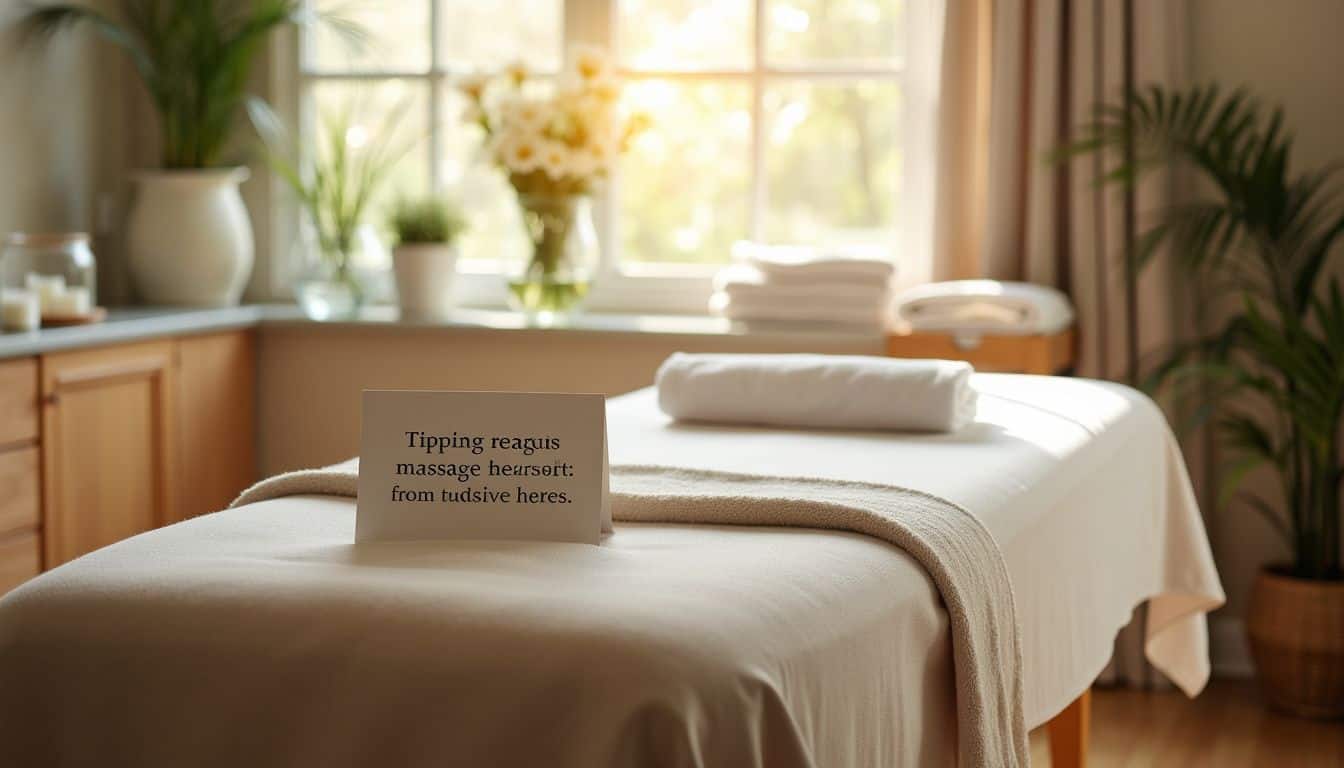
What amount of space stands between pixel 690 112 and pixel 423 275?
0.73 meters

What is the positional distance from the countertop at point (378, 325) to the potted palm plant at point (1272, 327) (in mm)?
656

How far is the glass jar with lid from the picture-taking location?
3316 mm

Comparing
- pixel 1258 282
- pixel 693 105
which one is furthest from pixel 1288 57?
pixel 693 105

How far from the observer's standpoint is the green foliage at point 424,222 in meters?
3.80

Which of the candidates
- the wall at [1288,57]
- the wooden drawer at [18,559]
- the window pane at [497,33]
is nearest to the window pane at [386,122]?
the window pane at [497,33]

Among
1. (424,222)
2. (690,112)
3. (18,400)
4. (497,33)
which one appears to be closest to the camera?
(18,400)

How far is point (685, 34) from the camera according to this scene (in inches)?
153

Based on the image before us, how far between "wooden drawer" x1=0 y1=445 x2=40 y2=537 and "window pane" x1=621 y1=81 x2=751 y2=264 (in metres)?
1.47

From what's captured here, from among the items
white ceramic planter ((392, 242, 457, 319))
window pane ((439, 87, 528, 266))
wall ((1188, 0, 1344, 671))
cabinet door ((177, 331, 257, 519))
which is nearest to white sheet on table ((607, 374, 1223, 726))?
wall ((1188, 0, 1344, 671))

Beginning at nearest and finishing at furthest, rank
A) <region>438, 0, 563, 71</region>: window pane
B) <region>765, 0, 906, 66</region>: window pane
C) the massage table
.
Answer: the massage table < <region>765, 0, 906, 66</region>: window pane < <region>438, 0, 563, 71</region>: window pane

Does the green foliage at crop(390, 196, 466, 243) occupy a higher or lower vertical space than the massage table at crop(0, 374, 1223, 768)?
higher

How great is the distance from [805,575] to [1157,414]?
1396 millimetres

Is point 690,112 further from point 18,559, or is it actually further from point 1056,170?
point 18,559

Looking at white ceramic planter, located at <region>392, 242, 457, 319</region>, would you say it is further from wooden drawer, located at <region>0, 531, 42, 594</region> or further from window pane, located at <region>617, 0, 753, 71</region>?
wooden drawer, located at <region>0, 531, 42, 594</region>
